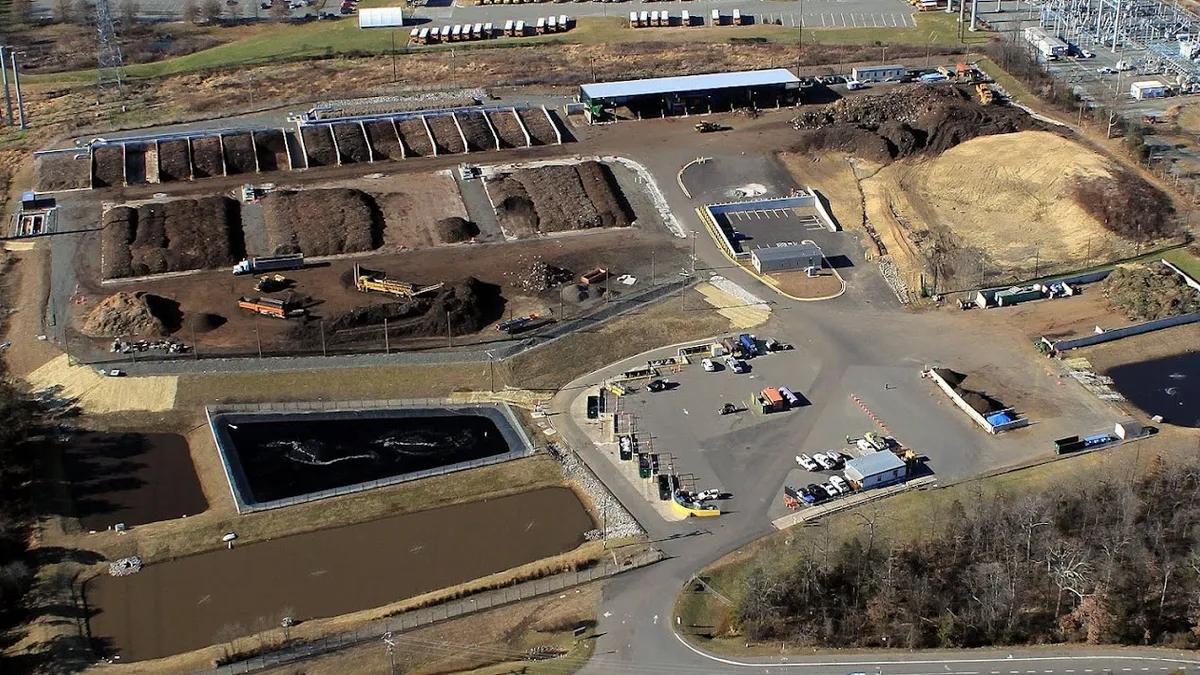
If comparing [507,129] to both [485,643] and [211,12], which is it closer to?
[211,12]

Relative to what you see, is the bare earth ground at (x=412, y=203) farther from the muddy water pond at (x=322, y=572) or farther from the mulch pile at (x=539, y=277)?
the muddy water pond at (x=322, y=572)

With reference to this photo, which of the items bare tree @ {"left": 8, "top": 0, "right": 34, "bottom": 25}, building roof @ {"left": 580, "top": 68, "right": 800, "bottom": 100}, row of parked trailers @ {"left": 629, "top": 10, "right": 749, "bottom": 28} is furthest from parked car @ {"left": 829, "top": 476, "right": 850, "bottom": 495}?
bare tree @ {"left": 8, "top": 0, "right": 34, "bottom": 25}

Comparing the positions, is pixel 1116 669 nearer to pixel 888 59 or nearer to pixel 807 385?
pixel 807 385

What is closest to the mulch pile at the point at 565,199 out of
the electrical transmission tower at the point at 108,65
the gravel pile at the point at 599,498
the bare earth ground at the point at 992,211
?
the bare earth ground at the point at 992,211

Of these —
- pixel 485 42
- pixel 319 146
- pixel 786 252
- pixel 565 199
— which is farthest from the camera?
pixel 485 42

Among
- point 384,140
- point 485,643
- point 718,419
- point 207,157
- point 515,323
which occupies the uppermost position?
point 384,140

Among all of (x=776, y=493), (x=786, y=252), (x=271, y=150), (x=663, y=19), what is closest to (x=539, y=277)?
(x=786, y=252)
